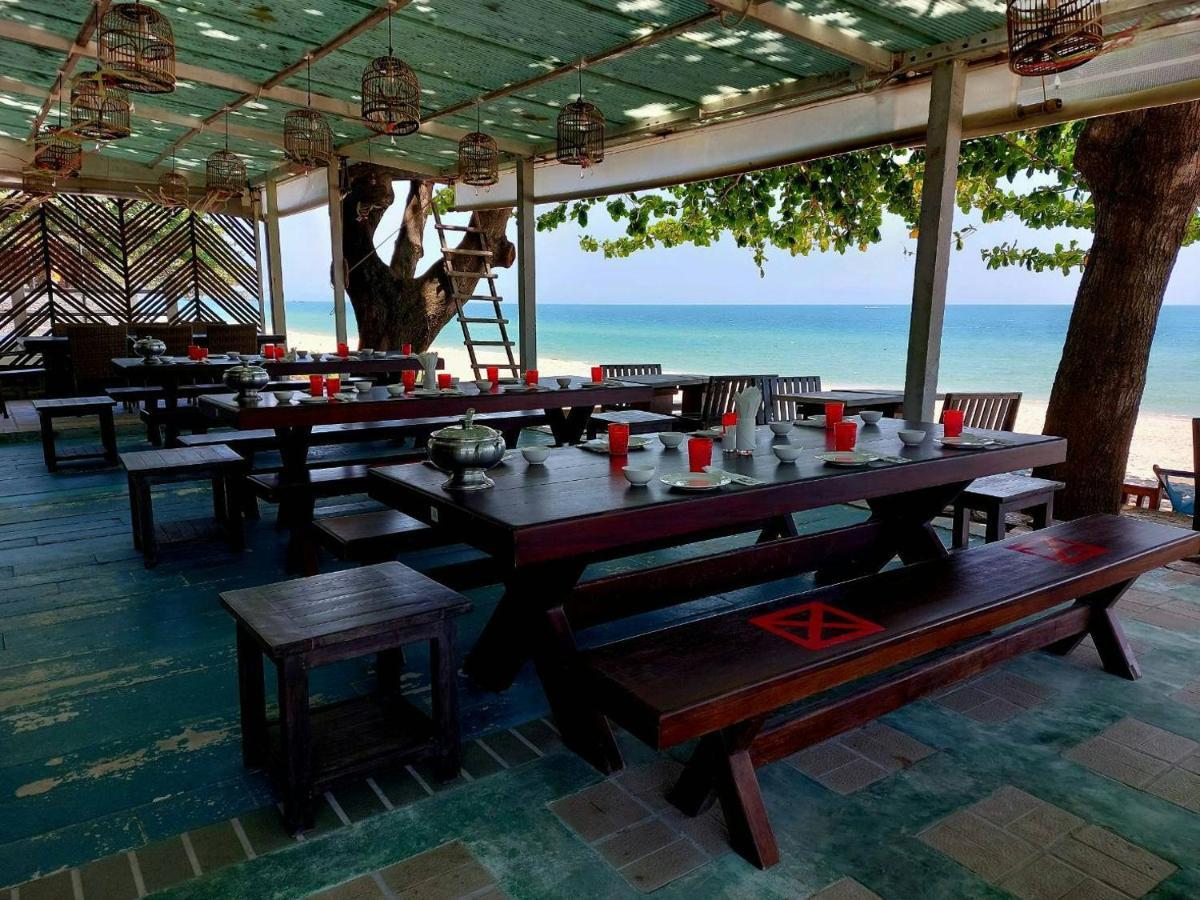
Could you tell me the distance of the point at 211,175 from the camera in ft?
26.9

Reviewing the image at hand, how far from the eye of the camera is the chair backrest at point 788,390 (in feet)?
20.2

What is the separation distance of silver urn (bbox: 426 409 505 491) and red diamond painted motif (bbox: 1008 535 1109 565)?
1.92 m

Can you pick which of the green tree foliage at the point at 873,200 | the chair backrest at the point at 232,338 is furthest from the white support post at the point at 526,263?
the chair backrest at the point at 232,338

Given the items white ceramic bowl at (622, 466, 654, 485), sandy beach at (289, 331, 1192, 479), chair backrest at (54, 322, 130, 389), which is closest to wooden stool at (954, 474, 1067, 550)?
white ceramic bowl at (622, 466, 654, 485)

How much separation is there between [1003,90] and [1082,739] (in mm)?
3476

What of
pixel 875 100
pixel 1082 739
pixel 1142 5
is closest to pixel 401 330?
pixel 875 100

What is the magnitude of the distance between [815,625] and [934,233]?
3.16 m

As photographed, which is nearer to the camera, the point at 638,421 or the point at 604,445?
the point at 604,445

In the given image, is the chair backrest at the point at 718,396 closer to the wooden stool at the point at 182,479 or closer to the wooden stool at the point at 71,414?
the wooden stool at the point at 182,479

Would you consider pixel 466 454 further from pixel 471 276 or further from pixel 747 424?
pixel 471 276

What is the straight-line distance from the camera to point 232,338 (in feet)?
27.9

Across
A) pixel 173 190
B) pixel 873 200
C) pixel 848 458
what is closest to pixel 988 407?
pixel 848 458

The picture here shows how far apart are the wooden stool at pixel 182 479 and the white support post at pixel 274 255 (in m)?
6.78

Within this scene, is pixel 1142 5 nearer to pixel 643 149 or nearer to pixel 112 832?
pixel 643 149
